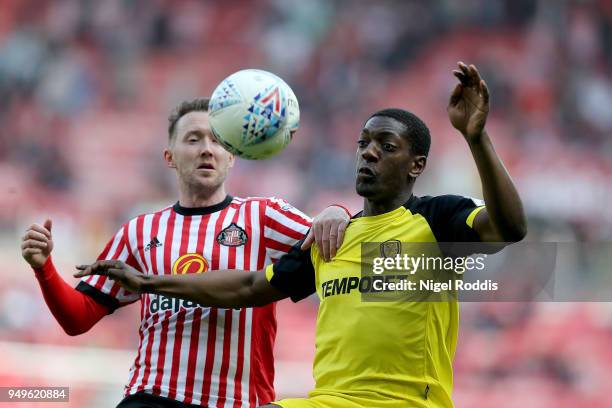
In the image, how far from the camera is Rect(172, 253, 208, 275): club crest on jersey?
5270 millimetres

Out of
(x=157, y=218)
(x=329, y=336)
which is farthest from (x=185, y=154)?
(x=329, y=336)

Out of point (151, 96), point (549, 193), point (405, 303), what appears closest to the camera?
point (405, 303)

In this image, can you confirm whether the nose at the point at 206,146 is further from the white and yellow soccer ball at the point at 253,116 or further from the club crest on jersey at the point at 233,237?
the white and yellow soccer ball at the point at 253,116

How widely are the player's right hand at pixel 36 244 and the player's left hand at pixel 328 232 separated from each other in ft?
4.45

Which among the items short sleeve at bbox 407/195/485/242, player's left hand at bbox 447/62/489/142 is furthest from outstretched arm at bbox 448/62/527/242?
short sleeve at bbox 407/195/485/242

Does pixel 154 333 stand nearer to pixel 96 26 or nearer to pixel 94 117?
pixel 94 117

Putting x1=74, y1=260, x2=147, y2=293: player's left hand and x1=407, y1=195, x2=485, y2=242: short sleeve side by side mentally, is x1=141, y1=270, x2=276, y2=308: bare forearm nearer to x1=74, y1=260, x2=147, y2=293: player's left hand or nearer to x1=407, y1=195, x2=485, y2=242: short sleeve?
x1=74, y1=260, x2=147, y2=293: player's left hand

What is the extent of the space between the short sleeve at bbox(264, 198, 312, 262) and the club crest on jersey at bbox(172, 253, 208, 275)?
36 centimetres

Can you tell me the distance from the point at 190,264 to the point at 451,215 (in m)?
1.54

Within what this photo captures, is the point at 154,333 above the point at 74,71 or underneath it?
underneath

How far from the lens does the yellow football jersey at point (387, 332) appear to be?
14.4 feet

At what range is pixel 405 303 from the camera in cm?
450

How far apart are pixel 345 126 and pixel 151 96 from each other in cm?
323

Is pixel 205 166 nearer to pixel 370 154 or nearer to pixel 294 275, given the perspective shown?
pixel 294 275
